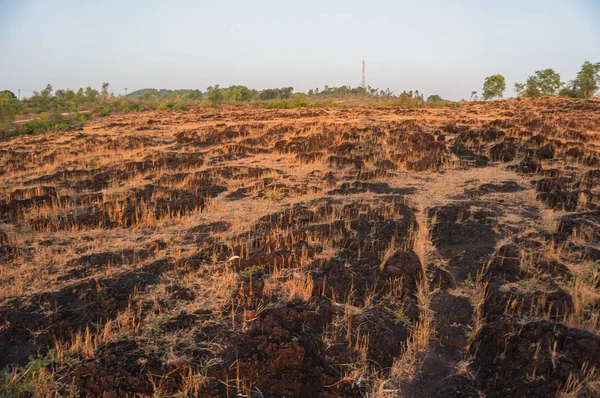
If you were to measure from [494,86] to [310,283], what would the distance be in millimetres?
47521

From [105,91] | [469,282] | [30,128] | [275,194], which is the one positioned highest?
[105,91]

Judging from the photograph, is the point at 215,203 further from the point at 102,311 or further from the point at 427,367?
the point at 427,367

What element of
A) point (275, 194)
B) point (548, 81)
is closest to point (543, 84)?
point (548, 81)

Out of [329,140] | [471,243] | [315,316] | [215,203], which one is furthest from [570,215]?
[329,140]

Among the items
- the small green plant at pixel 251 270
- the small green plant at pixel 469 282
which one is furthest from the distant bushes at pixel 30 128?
the small green plant at pixel 469 282

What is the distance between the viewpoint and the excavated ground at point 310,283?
2902 millimetres

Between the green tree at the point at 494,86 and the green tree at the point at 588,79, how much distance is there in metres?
8.55

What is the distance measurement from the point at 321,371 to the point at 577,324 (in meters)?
2.34

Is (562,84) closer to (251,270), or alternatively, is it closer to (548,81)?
(548,81)

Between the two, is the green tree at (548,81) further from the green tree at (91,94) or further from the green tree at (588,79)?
the green tree at (91,94)

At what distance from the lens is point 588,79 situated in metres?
33.7

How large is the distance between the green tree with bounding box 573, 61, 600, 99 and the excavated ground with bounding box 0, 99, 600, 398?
107ft

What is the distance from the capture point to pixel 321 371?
2957 millimetres

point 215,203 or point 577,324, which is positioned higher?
point 215,203
